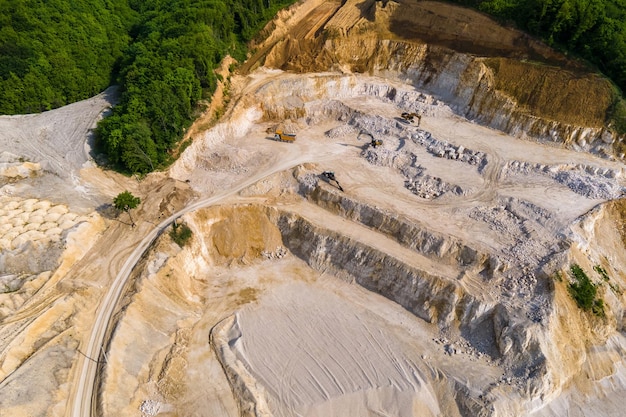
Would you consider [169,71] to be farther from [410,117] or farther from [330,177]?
[410,117]

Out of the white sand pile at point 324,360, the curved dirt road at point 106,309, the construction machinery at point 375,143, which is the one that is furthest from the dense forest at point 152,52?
the white sand pile at point 324,360

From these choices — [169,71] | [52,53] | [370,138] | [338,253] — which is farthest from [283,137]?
[52,53]

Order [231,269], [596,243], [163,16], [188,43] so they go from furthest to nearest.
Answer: [163,16] → [188,43] → [231,269] → [596,243]

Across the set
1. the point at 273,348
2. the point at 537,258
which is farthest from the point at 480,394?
the point at 273,348

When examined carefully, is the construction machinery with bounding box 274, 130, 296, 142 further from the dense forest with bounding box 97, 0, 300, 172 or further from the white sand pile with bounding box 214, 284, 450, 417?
the white sand pile with bounding box 214, 284, 450, 417

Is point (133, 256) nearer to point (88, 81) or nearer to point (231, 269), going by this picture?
point (231, 269)

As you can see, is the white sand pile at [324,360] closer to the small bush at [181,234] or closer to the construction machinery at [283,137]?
the small bush at [181,234]
